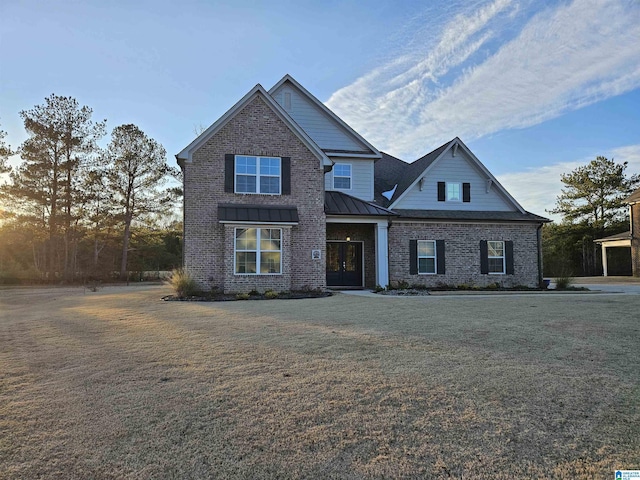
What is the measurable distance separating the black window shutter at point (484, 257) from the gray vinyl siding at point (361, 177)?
5.24 m

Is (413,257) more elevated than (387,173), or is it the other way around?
(387,173)

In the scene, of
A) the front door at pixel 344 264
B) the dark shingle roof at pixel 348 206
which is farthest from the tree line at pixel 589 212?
the dark shingle roof at pixel 348 206

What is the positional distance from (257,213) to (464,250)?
29.8 ft

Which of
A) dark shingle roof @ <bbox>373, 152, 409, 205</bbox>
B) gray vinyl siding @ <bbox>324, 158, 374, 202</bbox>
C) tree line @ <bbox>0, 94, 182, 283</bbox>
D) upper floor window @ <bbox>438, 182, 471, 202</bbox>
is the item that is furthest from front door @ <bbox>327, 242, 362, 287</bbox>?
tree line @ <bbox>0, 94, 182, 283</bbox>

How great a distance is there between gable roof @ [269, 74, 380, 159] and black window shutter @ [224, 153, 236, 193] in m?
4.93

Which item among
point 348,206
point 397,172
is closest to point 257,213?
point 348,206

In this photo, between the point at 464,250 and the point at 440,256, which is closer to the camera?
the point at 440,256

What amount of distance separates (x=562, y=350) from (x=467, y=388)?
7.83 feet

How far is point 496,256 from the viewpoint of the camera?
1822cm

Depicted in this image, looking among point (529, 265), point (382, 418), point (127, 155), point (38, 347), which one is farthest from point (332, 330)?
point (127, 155)

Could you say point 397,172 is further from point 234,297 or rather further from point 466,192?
point 234,297

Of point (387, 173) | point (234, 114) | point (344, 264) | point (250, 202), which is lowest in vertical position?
point (344, 264)

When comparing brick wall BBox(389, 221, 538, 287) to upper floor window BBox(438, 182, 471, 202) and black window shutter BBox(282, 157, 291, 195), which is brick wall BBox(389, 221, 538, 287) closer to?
upper floor window BBox(438, 182, 471, 202)

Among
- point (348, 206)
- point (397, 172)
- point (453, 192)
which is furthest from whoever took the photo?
point (397, 172)
